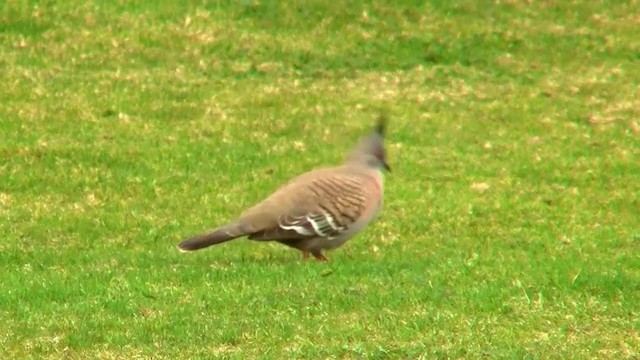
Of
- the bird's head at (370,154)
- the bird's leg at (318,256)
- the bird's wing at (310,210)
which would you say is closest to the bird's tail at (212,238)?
the bird's wing at (310,210)

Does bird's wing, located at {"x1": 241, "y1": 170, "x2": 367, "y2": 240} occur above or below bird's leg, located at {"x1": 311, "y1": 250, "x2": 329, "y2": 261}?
above

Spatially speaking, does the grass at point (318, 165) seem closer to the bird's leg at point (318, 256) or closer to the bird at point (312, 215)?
the bird's leg at point (318, 256)

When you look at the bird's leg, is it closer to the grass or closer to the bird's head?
the grass

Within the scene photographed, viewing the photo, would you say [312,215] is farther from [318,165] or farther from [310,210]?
[318,165]

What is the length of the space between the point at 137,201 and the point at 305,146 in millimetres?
3542

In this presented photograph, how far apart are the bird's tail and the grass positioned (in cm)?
24

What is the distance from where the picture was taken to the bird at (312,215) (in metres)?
11.9

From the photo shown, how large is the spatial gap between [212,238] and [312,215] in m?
0.91

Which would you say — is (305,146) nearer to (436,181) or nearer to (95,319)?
(436,181)

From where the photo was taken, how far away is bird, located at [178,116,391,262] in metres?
11.9

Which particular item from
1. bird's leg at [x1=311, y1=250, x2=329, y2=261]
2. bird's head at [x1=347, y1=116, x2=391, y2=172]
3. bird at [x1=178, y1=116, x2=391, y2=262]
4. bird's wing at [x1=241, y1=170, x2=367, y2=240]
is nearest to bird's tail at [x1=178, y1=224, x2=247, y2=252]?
bird at [x1=178, y1=116, x2=391, y2=262]

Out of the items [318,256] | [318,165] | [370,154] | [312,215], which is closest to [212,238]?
[312,215]

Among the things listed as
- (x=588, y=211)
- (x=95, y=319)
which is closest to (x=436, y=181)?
(x=588, y=211)

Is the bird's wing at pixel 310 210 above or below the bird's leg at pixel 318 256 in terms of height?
above
